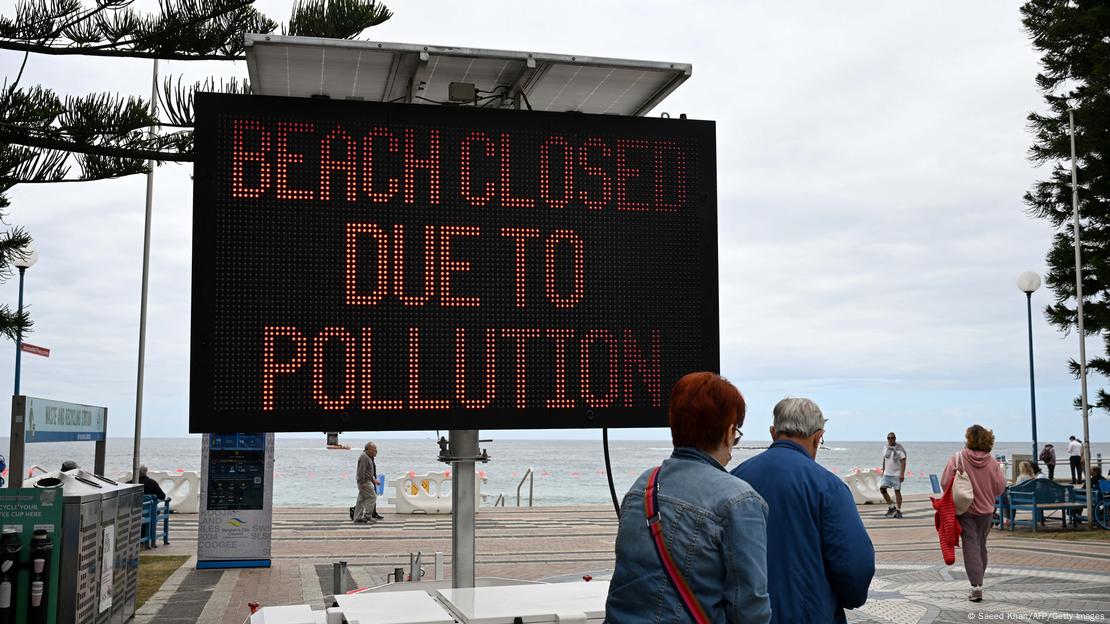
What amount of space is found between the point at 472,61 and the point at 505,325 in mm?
1461

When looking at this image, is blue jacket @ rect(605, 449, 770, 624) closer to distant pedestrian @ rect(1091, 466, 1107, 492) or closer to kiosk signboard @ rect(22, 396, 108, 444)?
kiosk signboard @ rect(22, 396, 108, 444)

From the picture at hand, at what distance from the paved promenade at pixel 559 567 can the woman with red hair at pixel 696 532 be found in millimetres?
4202

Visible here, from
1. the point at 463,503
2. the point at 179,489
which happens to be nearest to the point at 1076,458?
the point at 179,489

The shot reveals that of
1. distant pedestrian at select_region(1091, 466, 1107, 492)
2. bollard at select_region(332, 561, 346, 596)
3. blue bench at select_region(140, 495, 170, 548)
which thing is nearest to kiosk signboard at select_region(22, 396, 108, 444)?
bollard at select_region(332, 561, 346, 596)

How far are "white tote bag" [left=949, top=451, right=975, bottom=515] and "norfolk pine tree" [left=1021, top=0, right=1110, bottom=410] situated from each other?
52.9 ft

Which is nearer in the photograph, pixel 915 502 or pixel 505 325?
pixel 505 325

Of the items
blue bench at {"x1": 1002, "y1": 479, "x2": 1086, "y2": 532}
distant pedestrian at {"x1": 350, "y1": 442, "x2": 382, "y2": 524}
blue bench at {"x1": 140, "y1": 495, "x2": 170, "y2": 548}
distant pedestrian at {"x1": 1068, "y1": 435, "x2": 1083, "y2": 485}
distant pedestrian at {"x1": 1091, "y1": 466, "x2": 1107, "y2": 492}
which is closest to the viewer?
blue bench at {"x1": 140, "y1": 495, "x2": 170, "y2": 548}

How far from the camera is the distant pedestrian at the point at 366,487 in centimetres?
2298

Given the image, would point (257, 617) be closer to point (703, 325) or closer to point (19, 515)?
point (703, 325)

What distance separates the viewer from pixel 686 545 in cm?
328

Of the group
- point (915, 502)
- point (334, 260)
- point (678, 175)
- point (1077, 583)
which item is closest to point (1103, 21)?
point (915, 502)

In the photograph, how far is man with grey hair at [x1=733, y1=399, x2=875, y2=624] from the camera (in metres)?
4.45

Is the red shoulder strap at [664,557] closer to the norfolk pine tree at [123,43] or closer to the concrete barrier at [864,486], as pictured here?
the norfolk pine tree at [123,43]

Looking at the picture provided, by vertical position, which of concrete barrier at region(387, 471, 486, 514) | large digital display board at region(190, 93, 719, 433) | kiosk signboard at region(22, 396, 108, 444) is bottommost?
concrete barrier at region(387, 471, 486, 514)
